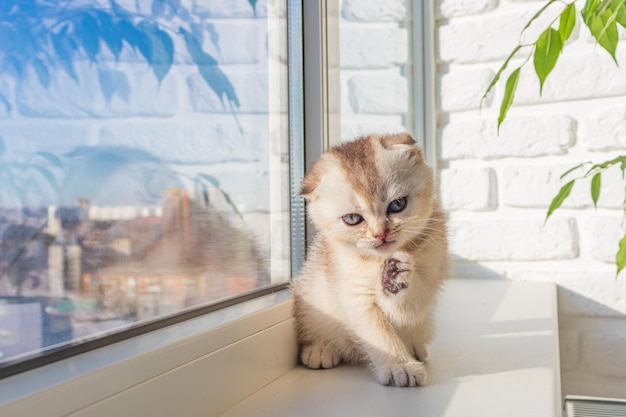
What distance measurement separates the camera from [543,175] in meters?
1.30

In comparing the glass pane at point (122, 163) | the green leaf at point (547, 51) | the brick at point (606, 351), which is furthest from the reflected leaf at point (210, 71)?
the brick at point (606, 351)

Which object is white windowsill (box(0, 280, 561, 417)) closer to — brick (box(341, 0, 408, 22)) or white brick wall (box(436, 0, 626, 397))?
white brick wall (box(436, 0, 626, 397))

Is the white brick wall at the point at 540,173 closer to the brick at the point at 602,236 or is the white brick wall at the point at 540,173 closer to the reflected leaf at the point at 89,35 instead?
the brick at the point at 602,236

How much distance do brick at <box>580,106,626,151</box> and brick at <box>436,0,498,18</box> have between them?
1.14ft

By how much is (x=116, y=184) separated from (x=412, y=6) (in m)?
1.18

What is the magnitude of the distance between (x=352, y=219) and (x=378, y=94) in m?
0.65

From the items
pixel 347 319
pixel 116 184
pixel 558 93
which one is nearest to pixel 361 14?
pixel 558 93

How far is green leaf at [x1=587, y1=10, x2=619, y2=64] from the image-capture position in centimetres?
38

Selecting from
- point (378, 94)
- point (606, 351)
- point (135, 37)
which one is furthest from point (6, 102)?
point (606, 351)

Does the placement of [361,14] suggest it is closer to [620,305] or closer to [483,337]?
[483,337]

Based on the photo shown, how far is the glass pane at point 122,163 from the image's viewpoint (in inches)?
14.8

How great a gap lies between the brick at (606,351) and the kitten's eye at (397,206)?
84 cm

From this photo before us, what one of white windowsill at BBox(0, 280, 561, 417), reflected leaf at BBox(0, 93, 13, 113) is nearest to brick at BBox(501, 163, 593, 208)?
white windowsill at BBox(0, 280, 561, 417)

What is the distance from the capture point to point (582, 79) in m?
1.28
